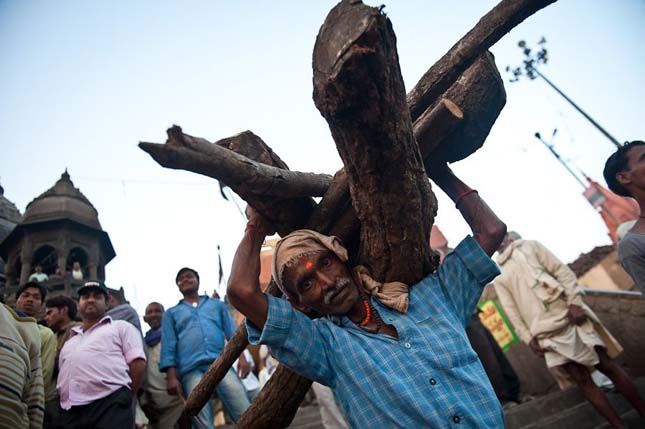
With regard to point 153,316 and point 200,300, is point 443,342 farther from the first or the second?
point 153,316

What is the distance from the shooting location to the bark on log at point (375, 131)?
113 centimetres

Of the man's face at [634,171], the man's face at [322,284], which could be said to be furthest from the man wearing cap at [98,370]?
the man's face at [634,171]

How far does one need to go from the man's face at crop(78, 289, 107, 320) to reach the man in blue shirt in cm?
77

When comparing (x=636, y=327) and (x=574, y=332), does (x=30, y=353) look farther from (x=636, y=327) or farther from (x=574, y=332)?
(x=636, y=327)

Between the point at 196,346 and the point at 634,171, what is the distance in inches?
169

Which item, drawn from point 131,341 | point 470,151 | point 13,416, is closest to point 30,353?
point 13,416

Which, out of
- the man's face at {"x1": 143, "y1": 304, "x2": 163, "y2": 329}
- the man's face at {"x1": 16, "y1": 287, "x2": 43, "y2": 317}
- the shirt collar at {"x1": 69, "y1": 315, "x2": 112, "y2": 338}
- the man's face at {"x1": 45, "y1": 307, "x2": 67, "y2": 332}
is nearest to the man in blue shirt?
the shirt collar at {"x1": 69, "y1": 315, "x2": 112, "y2": 338}

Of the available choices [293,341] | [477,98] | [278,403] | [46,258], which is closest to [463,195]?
[477,98]

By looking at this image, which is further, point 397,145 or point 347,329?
point 347,329

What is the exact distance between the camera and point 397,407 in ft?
5.09

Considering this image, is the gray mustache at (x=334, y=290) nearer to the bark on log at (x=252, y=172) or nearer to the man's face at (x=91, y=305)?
the bark on log at (x=252, y=172)

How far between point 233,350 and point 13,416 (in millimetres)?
1304

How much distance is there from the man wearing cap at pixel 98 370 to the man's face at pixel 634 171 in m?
4.31

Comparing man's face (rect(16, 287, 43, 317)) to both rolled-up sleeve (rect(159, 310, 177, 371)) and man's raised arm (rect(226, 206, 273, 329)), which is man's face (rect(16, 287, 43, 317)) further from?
man's raised arm (rect(226, 206, 273, 329))
